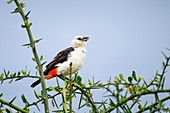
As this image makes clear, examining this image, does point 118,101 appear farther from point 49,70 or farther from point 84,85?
point 49,70

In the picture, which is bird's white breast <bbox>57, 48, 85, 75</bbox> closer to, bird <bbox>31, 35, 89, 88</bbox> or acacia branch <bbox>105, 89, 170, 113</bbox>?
bird <bbox>31, 35, 89, 88</bbox>

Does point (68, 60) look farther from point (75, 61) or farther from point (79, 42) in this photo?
point (79, 42)

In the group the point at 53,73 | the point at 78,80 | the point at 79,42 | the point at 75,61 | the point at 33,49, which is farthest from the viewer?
the point at 79,42

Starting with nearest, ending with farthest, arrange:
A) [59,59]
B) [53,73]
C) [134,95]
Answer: [134,95], [53,73], [59,59]

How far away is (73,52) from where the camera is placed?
18.0 ft

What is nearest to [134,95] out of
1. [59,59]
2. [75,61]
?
[75,61]

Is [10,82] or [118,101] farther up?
[10,82]

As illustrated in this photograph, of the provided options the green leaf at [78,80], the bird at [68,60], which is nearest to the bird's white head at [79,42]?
the bird at [68,60]

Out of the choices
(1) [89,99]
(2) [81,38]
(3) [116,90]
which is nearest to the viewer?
(3) [116,90]

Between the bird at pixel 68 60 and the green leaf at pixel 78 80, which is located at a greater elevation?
the bird at pixel 68 60

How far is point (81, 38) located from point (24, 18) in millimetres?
4736

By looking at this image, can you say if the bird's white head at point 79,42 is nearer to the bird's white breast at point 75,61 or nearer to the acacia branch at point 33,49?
the bird's white breast at point 75,61

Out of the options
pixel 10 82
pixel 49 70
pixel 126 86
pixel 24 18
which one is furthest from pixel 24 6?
pixel 49 70

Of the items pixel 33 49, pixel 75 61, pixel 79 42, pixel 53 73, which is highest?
pixel 79 42
